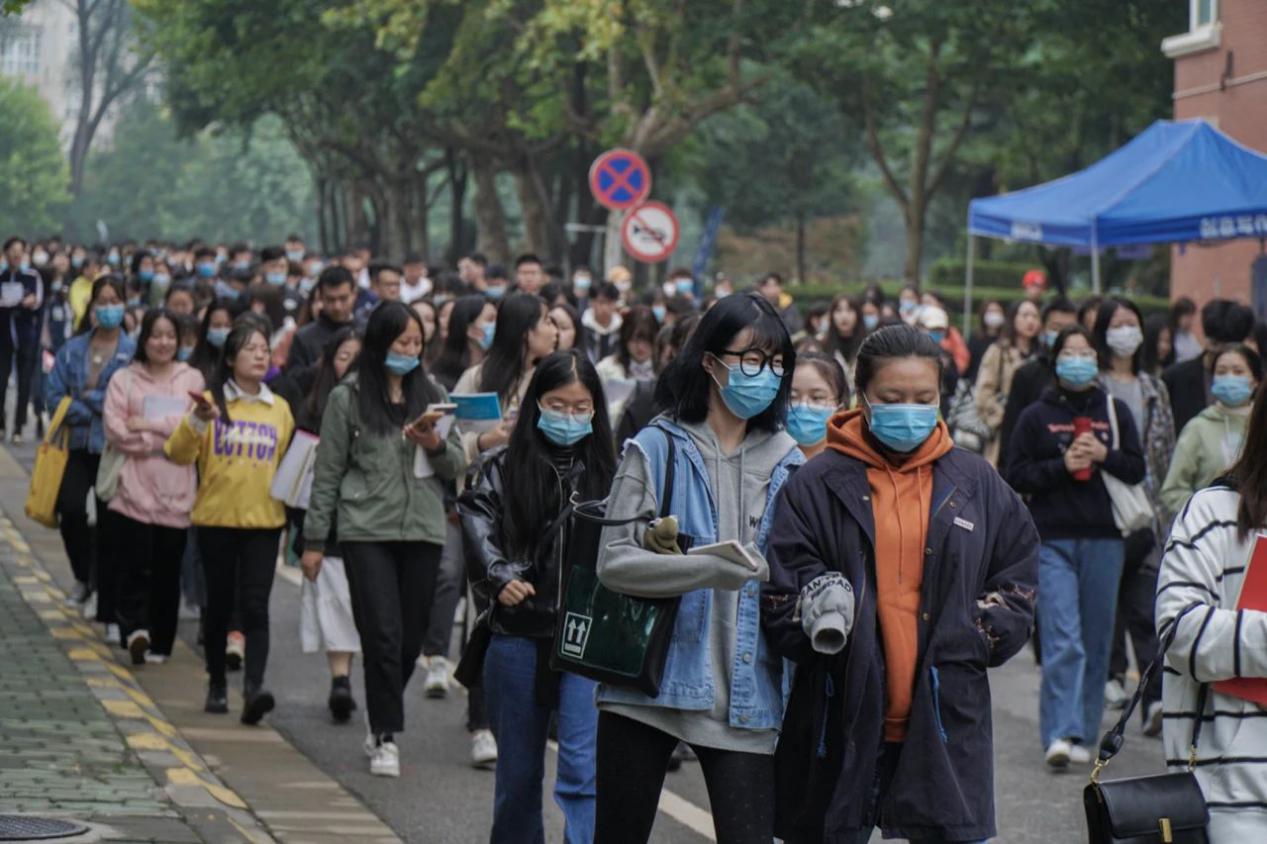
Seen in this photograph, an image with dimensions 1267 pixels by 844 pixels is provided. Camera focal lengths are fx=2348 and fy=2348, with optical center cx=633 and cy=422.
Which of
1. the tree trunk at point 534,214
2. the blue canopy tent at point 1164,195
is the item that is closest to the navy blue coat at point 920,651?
the blue canopy tent at point 1164,195

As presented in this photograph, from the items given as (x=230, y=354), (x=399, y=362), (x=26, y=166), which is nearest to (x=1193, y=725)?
(x=399, y=362)

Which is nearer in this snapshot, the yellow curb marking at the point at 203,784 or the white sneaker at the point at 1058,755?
the yellow curb marking at the point at 203,784

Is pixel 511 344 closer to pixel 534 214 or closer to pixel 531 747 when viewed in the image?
pixel 531 747

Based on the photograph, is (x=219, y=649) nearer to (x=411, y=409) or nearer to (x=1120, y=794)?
(x=411, y=409)

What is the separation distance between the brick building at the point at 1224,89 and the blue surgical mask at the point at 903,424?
64.6ft

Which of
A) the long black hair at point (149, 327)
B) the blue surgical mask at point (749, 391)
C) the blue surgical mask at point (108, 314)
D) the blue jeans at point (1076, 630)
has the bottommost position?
the blue jeans at point (1076, 630)

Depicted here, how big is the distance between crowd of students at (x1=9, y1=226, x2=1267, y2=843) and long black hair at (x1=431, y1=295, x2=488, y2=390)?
0.03 metres

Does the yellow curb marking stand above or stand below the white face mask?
below

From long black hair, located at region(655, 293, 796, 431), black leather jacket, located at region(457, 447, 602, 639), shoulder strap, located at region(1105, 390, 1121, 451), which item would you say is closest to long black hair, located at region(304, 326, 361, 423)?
shoulder strap, located at region(1105, 390, 1121, 451)

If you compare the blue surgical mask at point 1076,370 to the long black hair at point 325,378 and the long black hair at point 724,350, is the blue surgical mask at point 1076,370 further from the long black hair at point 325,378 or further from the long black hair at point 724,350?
the long black hair at point 724,350

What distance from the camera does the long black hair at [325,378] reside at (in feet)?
33.7

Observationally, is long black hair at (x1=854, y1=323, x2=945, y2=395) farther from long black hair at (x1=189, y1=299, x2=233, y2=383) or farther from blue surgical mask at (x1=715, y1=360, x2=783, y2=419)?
long black hair at (x1=189, y1=299, x2=233, y2=383)

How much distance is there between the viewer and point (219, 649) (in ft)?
32.5

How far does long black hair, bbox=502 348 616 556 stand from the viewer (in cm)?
647
